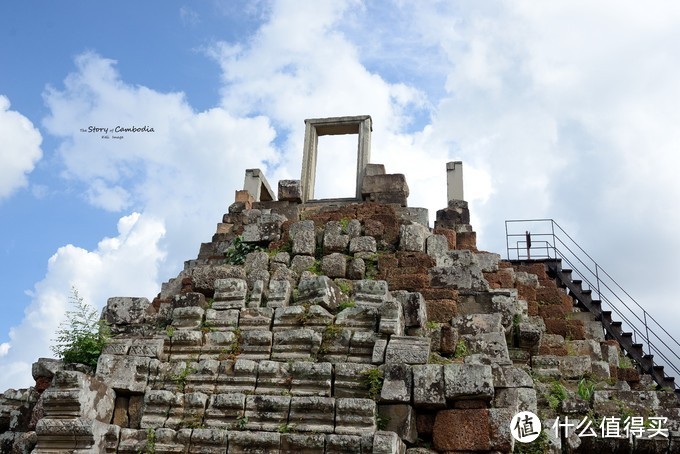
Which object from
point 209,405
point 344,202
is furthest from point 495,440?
point 344,202

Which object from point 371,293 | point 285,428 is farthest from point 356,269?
point 285,428

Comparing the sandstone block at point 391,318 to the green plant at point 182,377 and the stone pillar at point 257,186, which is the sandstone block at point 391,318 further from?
the stone pillar at point 257,186

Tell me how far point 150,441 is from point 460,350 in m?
3.63

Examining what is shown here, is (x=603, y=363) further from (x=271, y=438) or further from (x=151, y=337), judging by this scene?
(x=151, y=337)

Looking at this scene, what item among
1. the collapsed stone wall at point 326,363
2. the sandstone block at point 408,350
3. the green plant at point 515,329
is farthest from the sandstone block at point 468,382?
the green plant at point 515,329

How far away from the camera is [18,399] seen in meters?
9.38

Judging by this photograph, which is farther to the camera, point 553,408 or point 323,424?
point 553,408

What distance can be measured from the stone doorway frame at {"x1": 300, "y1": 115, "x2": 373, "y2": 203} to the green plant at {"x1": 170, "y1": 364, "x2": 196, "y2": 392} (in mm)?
4986

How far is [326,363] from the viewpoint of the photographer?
754cm

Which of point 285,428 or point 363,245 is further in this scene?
point 363,245

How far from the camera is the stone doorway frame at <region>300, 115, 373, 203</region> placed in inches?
485

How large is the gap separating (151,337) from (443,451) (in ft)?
12.3

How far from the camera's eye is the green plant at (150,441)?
7.19 metres

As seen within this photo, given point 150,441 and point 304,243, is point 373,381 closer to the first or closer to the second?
point 150,441
